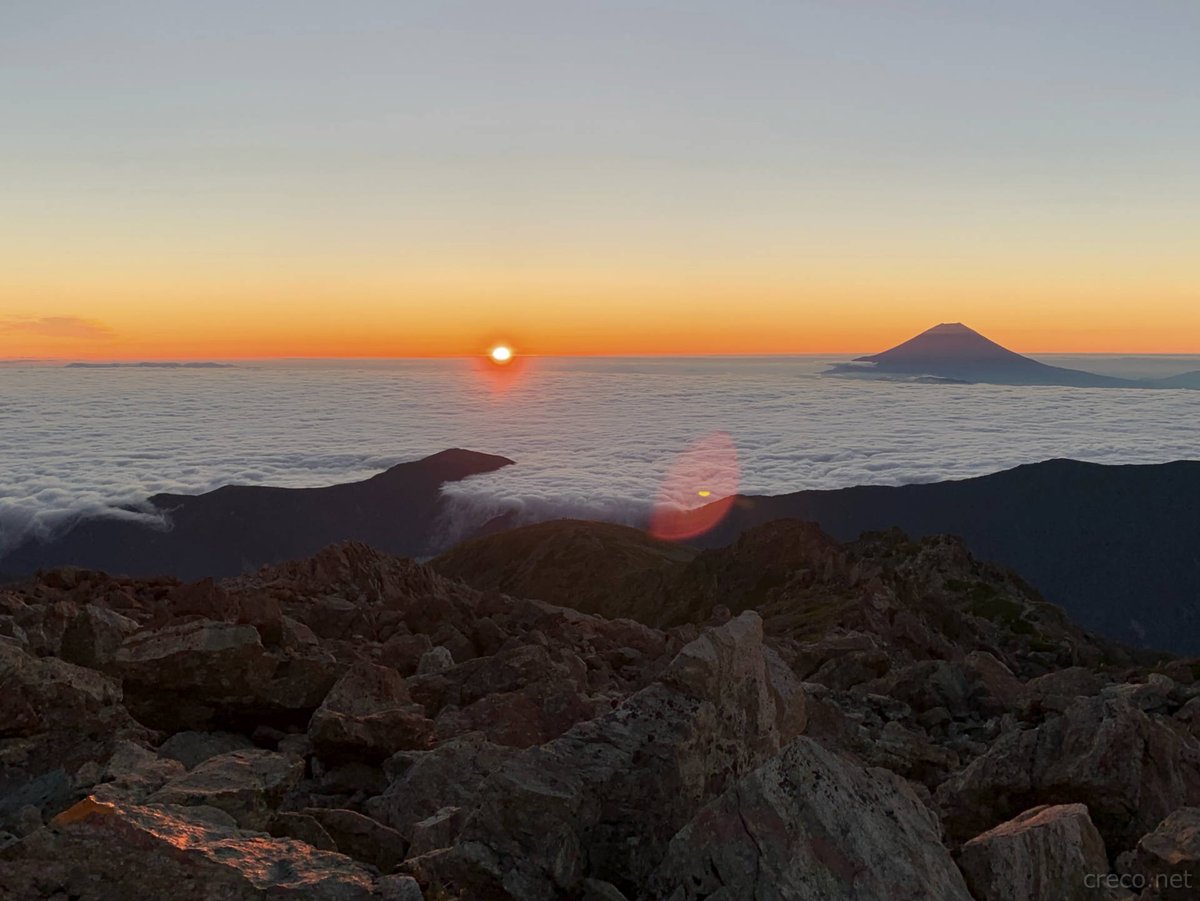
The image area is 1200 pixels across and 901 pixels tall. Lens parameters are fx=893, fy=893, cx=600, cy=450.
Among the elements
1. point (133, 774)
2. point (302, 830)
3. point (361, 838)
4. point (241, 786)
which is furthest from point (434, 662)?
point (302, 830)

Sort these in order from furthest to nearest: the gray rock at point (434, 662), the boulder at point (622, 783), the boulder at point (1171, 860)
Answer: the gray rock at point (434, 662), the boulder at point (1171, 860), the boulder at point (622, 783)

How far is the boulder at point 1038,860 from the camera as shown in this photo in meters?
7.35

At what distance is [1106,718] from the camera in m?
11.2

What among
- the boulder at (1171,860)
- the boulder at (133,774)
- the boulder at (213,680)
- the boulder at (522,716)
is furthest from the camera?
the boulder at (213,680)

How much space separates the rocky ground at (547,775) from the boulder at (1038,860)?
0.07 ft

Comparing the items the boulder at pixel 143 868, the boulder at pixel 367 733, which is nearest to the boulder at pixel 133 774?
the boulder at pixel 367 733

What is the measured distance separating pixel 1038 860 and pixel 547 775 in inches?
168

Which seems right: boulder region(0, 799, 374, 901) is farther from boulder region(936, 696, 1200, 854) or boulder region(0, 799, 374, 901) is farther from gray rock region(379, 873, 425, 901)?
boulder region(936, 696, 1200, 854)

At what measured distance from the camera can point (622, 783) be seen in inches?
310

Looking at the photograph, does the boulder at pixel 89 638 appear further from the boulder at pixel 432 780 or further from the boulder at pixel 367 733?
the boulder at pixel 432 780

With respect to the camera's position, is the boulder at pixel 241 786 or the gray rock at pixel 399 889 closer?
the gray rock at pixel 399 889

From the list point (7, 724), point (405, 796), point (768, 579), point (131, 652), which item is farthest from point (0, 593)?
point (768, 579)

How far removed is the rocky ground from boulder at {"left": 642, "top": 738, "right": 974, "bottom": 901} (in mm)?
19

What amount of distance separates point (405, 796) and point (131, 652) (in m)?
5.73
